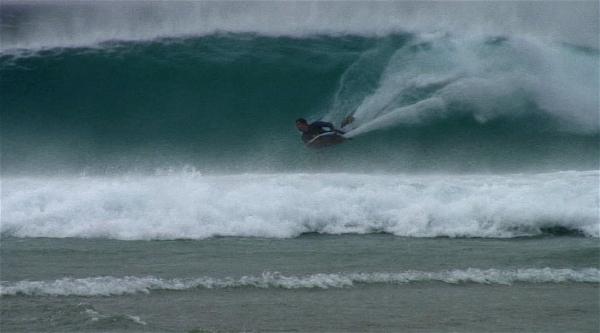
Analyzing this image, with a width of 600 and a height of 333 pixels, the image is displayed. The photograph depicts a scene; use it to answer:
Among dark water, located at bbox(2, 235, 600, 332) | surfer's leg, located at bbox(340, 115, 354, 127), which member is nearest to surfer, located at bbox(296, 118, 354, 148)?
surfer's leg, located at bbox(340, 115, 354, 127)

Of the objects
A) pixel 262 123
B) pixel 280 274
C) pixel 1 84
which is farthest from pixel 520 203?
pixel 1 84

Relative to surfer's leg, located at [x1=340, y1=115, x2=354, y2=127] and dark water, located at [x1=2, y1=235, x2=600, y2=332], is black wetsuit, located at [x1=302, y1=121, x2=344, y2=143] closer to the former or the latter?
surfer's leg, located at [x1=340, y1=115, x2=354, y2=127]

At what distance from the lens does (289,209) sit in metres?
10.4

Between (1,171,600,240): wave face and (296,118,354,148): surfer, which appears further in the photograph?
(296,118,354,148): surfer

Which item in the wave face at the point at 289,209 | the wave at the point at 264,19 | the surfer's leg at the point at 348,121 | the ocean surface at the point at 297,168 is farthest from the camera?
the wave at the point at 264,19

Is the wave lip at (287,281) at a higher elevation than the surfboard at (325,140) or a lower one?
lower

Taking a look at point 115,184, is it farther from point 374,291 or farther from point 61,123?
point 374,291

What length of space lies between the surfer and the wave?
3474mm

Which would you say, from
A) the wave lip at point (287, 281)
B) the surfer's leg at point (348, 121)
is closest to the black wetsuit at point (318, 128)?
the surfer's leg at point (348, 121)

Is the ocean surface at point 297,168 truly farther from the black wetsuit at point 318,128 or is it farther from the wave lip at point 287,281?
the black wetsuit at point 318,128

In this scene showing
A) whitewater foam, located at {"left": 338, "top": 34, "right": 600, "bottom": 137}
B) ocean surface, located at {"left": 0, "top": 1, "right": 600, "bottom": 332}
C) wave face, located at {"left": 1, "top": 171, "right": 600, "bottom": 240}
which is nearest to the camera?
ocean surface, located at {"left": 0, "top": 1, "right": 600, "bottom": 332}

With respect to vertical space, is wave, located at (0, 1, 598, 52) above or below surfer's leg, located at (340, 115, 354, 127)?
above

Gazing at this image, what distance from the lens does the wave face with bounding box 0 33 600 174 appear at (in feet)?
42.4

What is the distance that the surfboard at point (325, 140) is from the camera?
12.1 meters
